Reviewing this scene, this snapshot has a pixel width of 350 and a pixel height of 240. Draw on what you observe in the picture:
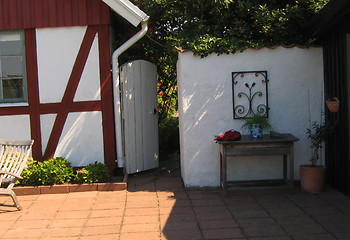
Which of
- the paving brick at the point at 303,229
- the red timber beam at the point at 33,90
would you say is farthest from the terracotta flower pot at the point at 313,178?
the red timber beam at the point at 33,90

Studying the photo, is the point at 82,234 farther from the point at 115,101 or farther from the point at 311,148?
the point at 311,148

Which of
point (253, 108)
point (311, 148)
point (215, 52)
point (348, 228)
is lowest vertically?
point (348, 228)

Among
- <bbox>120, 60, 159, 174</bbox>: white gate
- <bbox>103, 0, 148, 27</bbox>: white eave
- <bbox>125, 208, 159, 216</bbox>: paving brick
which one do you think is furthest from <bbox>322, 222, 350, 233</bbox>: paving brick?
<bbox>103, 0, 148, 27</bbox>: white eave

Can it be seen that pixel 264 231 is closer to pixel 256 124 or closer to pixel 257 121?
pixel 256 124

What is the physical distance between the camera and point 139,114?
7043mm

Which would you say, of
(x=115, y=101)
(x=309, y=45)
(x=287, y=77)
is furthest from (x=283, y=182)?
(x=115, y=101)

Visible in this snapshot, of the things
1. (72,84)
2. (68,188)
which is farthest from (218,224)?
(72,84)

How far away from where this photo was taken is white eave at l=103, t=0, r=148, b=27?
6.20m

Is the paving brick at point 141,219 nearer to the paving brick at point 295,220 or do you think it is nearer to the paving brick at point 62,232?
the paving brick at point 62,232

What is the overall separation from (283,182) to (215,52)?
2.21 m

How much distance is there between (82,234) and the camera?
4215mm

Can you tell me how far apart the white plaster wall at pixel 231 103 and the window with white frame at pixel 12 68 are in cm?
282

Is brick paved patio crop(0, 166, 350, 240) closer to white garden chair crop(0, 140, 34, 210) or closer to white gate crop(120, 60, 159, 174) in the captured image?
white garden chair crop(0, 140, 34, 210)

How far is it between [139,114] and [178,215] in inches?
106
